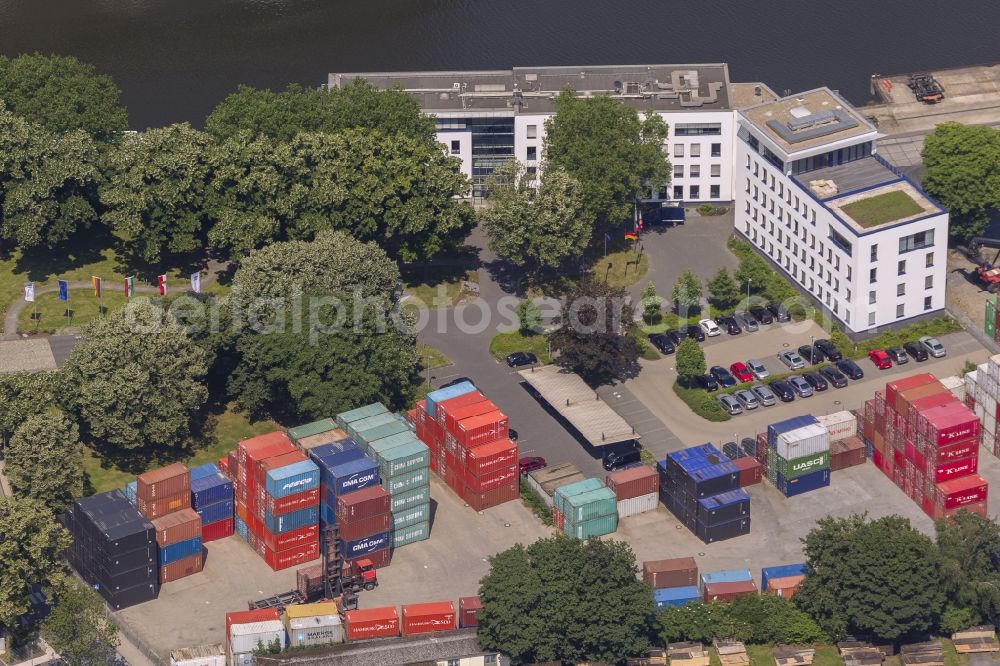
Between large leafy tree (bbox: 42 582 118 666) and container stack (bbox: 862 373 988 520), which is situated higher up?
container stack (bbox: 862 373 988 520)

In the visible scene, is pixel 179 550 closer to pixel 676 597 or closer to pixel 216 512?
pixel 216 512

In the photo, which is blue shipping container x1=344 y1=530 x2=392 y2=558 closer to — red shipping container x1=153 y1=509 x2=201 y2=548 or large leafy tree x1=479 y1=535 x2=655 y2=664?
red shipping container x1=153 y1=509 x2=201 y2=548

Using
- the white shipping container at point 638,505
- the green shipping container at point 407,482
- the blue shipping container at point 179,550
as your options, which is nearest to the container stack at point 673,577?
the white shipping container at point 638,505

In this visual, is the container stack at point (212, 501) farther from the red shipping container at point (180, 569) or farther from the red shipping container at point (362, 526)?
the red shipping container at point (362, 526)

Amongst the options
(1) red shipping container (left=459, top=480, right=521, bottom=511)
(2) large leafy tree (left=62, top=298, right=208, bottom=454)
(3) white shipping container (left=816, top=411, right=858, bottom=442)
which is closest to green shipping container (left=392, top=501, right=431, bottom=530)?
(1) red shipping container (left=459, top=480, right=521, bottom=511)

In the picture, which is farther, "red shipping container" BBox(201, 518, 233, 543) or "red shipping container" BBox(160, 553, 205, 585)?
"red shipping container" BBox(201, 518, 233, 543)

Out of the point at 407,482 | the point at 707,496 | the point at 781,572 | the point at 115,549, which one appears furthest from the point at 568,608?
the point at 115,549
